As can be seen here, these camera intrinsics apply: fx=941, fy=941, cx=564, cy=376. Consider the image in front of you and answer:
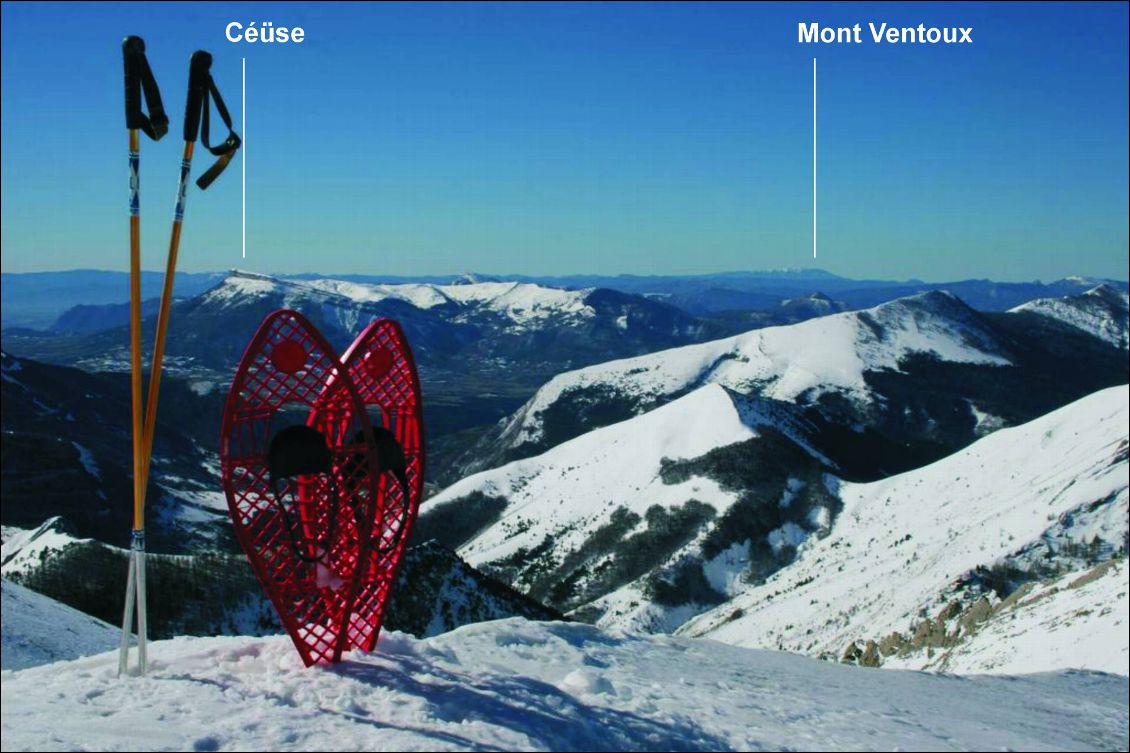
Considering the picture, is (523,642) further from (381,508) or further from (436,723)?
(436,723)

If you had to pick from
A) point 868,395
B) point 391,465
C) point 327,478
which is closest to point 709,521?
point 391,465

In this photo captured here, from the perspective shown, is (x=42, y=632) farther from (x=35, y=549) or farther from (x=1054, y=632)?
(x=1054, y=632)

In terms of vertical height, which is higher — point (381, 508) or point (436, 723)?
point (381, 508)

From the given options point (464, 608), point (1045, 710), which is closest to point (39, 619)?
point (464, 608)

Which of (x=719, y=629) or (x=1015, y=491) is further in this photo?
(x=1015, y=491)

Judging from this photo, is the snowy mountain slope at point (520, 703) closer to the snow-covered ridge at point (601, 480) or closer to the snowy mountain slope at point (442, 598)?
the snowy mountain slope at point (442, 598)

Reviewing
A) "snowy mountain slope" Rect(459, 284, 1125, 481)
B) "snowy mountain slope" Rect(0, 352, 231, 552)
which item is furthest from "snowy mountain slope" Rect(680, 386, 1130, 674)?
"snowy mountain slope" Rect(459, 284, 1125, 481)
